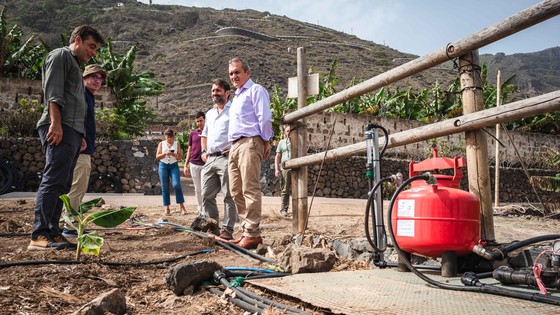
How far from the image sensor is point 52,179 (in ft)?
12.4

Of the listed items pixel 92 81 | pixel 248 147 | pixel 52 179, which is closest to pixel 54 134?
pixel 52 179

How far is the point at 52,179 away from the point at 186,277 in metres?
1.71

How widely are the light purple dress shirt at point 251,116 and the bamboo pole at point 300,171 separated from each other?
0.56 metres

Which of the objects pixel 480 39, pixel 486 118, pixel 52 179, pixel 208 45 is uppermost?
pixel 208 45

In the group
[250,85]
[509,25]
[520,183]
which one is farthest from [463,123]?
[520,183]

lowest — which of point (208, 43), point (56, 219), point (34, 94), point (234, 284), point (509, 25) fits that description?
point (234, 284)

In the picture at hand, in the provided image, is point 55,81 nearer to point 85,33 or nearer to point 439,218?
point 85,33

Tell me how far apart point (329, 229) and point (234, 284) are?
275 cm

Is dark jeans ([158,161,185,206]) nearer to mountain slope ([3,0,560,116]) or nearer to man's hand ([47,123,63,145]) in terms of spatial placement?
man's hand ([47,123,63,145])

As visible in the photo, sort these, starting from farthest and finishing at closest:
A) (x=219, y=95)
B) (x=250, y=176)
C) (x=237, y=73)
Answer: (x=219, y=95), (x=237, y=73), (x=250, y=176)

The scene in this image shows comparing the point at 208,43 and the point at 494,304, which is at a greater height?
the point at 208,43

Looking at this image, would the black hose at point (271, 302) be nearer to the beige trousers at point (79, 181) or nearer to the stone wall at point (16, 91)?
the beige trousers at point (79, 181)

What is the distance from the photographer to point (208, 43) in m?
62.2

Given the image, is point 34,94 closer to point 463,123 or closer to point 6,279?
point 6,279
